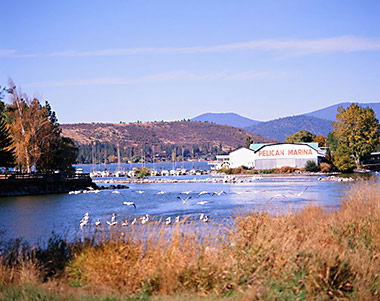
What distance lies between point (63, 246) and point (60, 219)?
20.8 metres

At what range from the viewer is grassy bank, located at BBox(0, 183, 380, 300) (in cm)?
1036

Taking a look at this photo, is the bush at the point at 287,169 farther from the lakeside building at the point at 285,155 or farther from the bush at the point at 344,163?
the bush at the point at 344,163

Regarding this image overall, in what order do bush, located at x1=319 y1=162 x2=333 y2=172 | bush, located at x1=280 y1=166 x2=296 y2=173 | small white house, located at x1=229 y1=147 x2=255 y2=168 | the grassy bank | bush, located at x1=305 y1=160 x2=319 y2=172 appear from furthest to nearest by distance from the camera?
small white house, located at x1=229 y1=147 x2=255 y2=168
bush, located at x1=280 y1=166 x2=296 y2=173
bush, located at x1=305 y1=160 x2=319 y2=172
bush, located at x1=319 y1=162 x2=333 y2=172
the grassy bank

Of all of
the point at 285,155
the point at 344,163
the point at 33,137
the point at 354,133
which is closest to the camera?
the point at 33,137

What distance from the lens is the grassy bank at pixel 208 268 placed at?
10359 millimetres

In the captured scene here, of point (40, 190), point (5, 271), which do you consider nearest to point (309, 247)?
point (5, 271)

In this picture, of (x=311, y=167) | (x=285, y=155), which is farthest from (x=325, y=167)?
(x=285, y=155)

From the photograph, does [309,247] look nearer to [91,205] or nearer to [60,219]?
[60,219]

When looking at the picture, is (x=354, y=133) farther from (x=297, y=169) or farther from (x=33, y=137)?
(x=33, y=137)

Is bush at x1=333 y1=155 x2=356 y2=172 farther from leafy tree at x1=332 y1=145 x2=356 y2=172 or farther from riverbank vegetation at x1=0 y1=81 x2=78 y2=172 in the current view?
riverbank vegetation at x1=0 y1=81 x2=78 y2=172

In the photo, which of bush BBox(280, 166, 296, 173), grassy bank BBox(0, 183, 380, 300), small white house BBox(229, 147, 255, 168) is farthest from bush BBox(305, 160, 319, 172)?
grassy bank BBox(0, 183, 380, 300)

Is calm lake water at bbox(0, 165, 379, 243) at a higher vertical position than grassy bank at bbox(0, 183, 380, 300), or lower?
lower

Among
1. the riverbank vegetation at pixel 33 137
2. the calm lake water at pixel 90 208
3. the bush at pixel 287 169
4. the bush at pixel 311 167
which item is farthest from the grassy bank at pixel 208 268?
the bush at pixel 287 169

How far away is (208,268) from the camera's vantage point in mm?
10992
